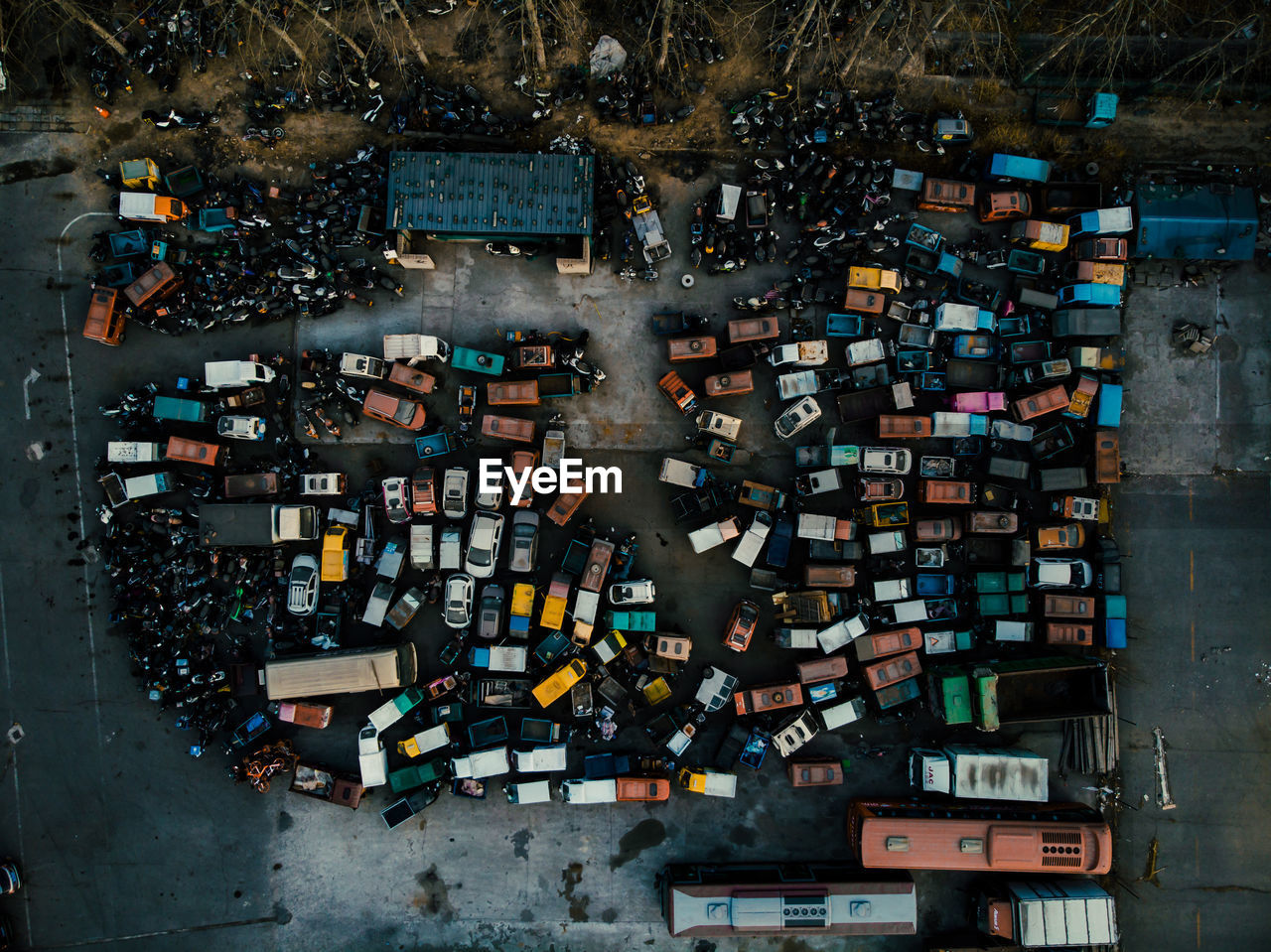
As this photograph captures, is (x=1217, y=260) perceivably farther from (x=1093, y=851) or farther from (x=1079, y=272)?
(x=1093, y=851)

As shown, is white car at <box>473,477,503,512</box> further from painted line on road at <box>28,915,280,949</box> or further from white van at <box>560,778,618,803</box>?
painted line on road at <box>28,915,280,949</box>

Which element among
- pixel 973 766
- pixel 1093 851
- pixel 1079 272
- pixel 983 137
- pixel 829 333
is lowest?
pixel 1093 851

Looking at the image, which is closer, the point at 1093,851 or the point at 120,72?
the point at 1093,851

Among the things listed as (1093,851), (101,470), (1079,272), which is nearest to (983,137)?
(1079,272)

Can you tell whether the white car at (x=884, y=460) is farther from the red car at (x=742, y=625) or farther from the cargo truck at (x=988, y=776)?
the cargo truck at (x=988, y=776)

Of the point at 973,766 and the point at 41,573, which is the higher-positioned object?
the point at 41,573

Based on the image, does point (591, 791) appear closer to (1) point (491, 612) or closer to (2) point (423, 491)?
(1) point (491, 612)

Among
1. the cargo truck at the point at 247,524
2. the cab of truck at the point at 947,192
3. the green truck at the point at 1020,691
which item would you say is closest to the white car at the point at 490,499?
the cargo truck at the point at 247,524
